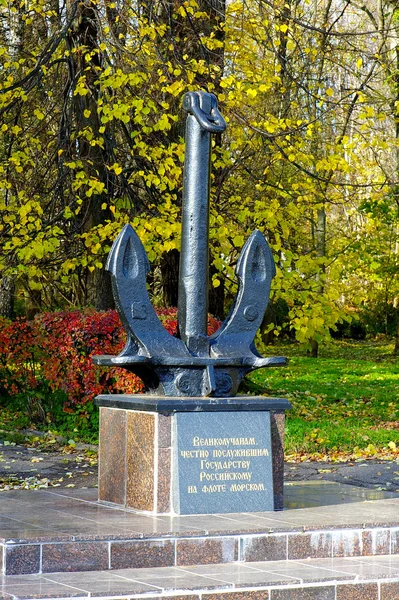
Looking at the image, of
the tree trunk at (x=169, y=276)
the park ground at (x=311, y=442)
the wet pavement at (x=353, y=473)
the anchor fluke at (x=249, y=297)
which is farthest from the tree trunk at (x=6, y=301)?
the anchor fluke at (x=249, y=297)

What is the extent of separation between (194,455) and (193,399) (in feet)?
1.25

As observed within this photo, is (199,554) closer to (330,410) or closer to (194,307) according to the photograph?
(194,307)

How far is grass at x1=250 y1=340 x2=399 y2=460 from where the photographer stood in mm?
11750

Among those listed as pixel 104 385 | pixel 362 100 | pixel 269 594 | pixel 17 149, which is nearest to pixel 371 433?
pixel 104 385

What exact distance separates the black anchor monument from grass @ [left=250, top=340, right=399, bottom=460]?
4.19 metres

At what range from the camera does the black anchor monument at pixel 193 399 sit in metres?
6.75

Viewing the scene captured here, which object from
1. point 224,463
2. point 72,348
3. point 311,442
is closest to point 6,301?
point 72,348

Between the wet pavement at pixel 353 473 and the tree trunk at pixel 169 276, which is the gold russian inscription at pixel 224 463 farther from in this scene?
the tree trunk at pixel 169 276

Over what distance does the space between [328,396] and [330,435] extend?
16.8ft

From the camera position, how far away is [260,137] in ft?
40.6

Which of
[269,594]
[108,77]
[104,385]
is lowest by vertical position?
[269,594]

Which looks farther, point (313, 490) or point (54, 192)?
point (54, 192)

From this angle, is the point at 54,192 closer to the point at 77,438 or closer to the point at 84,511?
the point at 77,438

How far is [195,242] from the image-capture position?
7258mm
